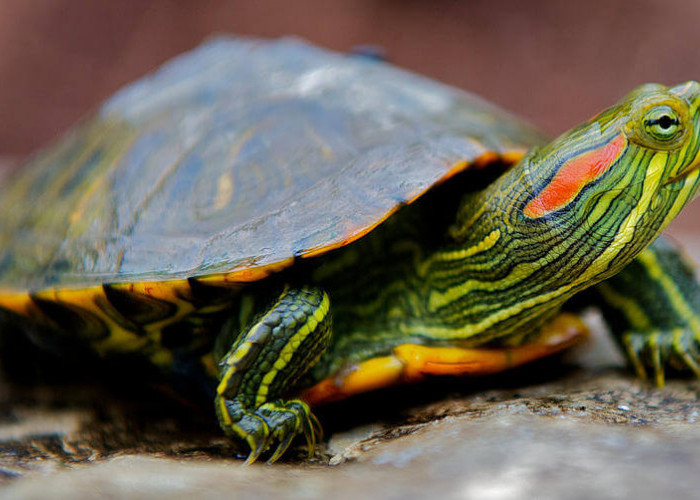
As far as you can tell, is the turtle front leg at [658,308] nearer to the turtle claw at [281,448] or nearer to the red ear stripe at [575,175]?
the red ear stripe at [575,175]

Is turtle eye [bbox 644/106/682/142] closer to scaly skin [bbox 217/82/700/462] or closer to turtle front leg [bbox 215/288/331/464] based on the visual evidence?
scaly skin [bbox 217/82/700/462]

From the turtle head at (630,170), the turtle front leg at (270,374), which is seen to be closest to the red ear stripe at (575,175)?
the turtle head at (630,170)

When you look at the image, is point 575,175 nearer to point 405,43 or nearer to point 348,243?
point 348,243

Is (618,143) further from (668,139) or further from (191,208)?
(191,208)

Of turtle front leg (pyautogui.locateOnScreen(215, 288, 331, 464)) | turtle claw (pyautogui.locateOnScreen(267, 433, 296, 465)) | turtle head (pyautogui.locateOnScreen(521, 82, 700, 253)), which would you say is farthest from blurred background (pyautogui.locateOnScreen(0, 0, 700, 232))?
turtle claw (pyautogui.locateOnScreen(267, 433, 296, 465))

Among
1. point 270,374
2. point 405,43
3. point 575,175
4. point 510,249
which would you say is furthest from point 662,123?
point 405,43
